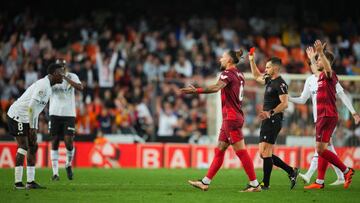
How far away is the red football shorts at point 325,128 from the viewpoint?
1534 cm

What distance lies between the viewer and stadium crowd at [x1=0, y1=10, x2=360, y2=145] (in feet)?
86.0

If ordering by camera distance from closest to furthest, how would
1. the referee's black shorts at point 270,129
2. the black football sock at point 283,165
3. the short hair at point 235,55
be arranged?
1. the short hair at point 235,55
2. the referee's black shorts at point 270,129
3. the black football sock at point 283,165

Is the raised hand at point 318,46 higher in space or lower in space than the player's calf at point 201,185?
higher

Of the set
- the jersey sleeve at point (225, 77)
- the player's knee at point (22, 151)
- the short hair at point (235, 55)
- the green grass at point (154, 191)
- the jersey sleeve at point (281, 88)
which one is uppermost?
the short hair at point (235, 55)

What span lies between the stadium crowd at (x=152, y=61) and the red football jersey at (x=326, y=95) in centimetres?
838

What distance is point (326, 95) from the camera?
15414 millimetres

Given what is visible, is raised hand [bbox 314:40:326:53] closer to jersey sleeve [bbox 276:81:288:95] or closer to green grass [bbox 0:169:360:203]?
jersey sleeve [bbox 276:81:288:95]

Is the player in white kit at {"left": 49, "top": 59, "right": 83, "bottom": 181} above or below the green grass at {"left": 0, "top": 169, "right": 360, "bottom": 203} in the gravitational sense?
above

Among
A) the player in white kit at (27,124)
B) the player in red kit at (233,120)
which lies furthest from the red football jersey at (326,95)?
the player in white kit at (27,124)

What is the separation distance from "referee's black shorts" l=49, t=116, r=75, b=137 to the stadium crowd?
7148 millimetres

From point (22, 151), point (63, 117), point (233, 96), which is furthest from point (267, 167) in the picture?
point (63, 117)

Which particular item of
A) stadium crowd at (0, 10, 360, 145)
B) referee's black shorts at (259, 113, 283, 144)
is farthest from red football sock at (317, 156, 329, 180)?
stadium crowd at (0, 10, 360, 145)

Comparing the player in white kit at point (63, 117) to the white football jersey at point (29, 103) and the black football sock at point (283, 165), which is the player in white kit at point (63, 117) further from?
the black football sock at point (283, 165)

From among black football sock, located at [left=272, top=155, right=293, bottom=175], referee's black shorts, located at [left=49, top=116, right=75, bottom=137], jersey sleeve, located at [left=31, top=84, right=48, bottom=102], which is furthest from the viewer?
referee's black shorts, located at [left=49, top=116, right=75, bottom=137]
